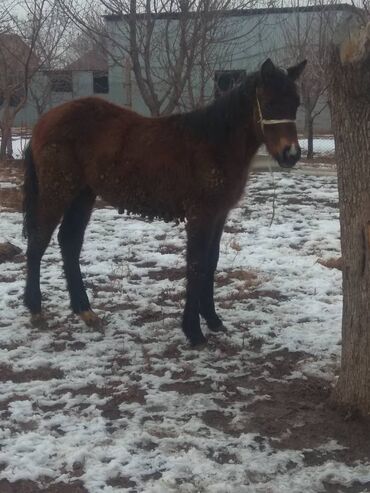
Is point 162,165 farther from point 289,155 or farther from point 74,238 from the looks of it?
point 74,238

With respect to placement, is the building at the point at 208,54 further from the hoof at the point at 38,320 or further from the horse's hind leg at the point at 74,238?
the hoof at the point at 38,320

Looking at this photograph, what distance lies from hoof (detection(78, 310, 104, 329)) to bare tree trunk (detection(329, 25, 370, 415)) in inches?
83.0

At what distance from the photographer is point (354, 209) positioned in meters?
3.15

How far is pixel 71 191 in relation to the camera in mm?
4727

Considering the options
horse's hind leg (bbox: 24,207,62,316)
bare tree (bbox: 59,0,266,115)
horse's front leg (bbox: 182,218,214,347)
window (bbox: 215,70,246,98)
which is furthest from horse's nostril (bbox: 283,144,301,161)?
window (bbox: 215,70,246,98)

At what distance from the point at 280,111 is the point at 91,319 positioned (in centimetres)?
220

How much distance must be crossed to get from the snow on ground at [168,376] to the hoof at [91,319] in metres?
Answer: 0.06

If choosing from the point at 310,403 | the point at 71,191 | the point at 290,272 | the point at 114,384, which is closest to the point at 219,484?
the point at 310,403

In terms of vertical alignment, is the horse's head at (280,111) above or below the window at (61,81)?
below

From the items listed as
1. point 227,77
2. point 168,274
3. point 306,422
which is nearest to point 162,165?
point 168,274

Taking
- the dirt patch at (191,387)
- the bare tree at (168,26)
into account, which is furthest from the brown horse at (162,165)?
the bare tree at (168,26)

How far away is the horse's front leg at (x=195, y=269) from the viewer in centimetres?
430

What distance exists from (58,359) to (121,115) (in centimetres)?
196

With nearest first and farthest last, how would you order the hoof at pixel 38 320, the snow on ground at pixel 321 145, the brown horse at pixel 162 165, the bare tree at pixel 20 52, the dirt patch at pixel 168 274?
the brown horse at pixel 162 165 < the hoof at pixel 38 320 < the dirt patch at pixel 168 274 < the bare tree at pixel 20 52 < the snow on ground at pixel 321 145
